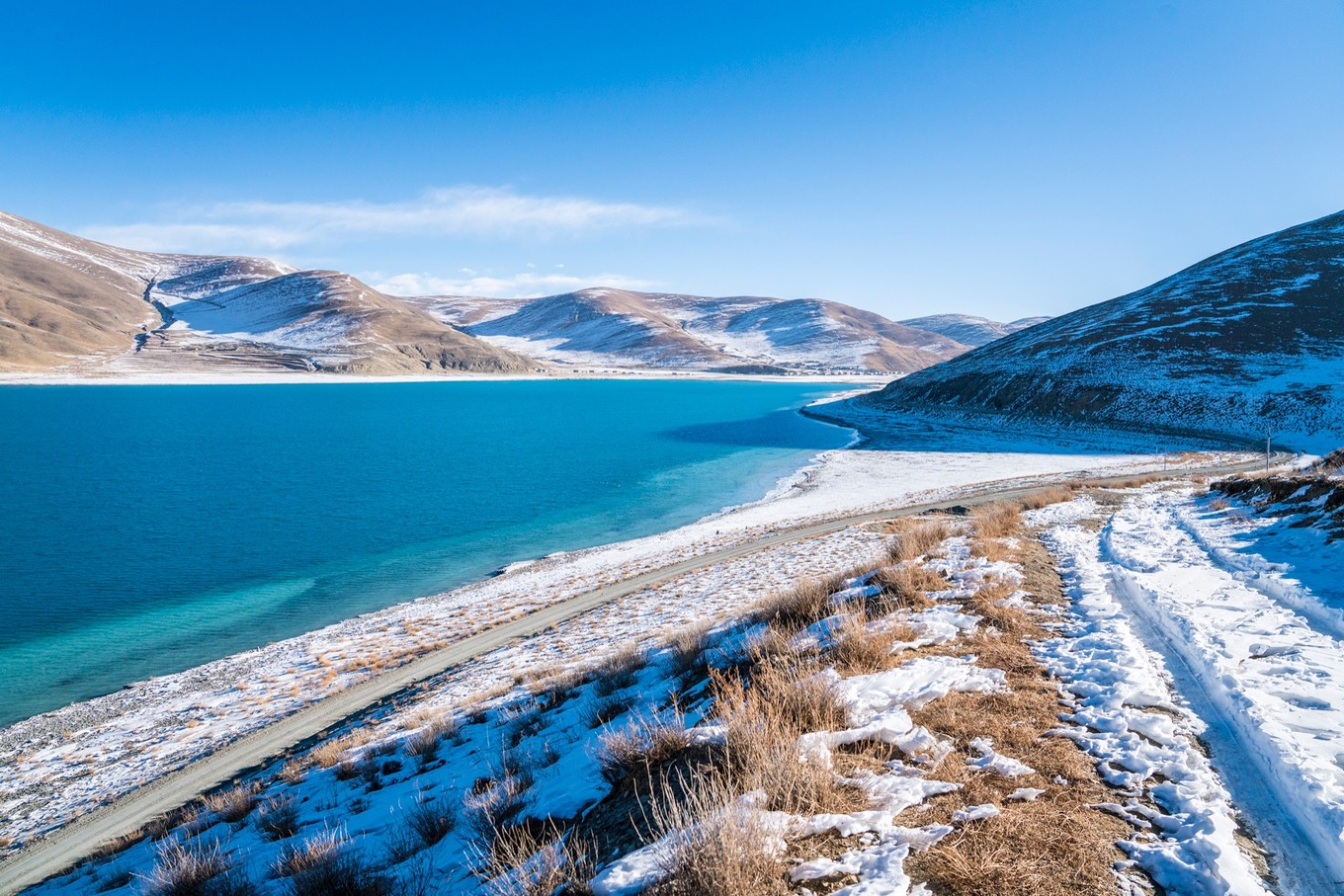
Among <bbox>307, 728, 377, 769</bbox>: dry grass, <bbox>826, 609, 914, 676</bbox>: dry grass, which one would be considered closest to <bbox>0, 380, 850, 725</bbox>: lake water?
<bbox>307, 728, 377, 769</bbox>: dry grass

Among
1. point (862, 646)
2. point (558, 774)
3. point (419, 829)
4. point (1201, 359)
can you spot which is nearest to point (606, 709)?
point (558, 774)

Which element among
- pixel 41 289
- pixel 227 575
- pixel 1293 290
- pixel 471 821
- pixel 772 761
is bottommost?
pixel 227 575

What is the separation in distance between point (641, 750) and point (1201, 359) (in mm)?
82414

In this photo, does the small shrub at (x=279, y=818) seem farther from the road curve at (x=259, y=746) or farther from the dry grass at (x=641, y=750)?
the dry grass at (x=641, y=750)

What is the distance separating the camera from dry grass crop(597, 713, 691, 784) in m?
5.11

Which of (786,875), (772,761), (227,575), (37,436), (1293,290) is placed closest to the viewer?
(786,875)

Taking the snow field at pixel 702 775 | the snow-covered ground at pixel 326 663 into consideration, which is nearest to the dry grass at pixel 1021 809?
the snow field at pixel 702 775

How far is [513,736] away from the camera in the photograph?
333 inches

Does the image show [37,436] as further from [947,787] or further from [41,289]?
[41,289]

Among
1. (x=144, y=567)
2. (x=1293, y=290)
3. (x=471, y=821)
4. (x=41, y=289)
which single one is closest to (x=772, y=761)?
(x=471, y=821)

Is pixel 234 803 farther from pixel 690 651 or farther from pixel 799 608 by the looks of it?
pixel 799 608

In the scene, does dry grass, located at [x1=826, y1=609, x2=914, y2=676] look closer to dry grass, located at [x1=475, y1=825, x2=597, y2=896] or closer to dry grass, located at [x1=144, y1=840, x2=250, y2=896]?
dry grass, located at [x1=475, y1=825, x2=597, y2=896]

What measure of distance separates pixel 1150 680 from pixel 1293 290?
10006cm

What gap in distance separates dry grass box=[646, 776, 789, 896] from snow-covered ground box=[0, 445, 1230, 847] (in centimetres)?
981
